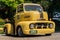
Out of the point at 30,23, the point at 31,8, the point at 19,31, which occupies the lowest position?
the point at 19,31

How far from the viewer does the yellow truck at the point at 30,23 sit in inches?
591

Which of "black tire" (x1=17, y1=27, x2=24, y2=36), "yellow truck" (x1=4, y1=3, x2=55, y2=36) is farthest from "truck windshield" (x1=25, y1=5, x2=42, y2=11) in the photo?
"black tire" (x1=17, y1=27, x2=24, y2=36)

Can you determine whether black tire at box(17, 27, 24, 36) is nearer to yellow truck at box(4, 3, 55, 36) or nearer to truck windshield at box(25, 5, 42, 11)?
yellow truck at box(4, 3, 55, 36)

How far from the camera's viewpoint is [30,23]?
1502 centimetres

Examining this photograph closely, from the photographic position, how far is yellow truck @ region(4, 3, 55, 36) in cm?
1502

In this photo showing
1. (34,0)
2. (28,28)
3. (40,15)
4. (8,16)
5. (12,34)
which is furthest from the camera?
(8,16)

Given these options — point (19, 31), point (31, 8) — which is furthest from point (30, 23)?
point (31, 8)

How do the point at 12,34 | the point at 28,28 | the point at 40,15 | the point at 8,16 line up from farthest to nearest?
the point at 8,16, the point at 12,34, the point at 40,15, the point at 28,28

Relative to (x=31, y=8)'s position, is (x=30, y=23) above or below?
below

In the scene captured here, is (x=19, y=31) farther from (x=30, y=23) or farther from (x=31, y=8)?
(x=31, y=8)

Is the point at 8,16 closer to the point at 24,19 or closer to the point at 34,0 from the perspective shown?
the point at 34,0

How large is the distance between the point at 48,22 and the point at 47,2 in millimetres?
13864

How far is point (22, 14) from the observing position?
16.0 m

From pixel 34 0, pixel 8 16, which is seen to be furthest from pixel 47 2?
pixel 8 16
